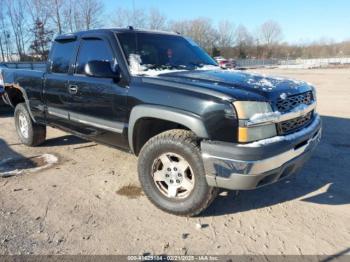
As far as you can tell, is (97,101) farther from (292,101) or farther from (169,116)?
(292,101)

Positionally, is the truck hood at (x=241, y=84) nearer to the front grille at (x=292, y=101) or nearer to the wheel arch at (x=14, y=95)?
the front grille at (x=292, y=101)

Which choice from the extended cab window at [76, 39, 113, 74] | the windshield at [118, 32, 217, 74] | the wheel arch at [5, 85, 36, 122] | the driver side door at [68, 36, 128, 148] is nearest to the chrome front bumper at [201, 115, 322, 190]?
the driver side door at [68, 36, 128, 148]

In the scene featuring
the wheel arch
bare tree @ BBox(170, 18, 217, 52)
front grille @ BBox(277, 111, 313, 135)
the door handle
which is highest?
bare tree @ BBox(170, 18, 217, 52)

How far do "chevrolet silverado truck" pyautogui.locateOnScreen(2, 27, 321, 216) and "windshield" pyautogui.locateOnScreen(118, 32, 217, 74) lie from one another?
0.02 m

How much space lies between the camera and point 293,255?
2957 mm

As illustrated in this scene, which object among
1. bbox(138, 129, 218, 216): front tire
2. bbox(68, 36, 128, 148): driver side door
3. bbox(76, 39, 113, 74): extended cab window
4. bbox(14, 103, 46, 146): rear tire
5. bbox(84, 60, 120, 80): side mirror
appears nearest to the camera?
bbox(138, 129, 218, 216): front tire

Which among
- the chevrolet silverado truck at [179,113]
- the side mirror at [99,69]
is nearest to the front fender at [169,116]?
the chevrolet silverado truck at [179,113]

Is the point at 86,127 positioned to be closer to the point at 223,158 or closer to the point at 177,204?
the point at 177,204

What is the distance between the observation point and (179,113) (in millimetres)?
3312

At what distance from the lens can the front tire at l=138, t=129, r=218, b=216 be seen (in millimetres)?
3354

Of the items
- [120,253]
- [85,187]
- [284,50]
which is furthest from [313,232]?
[284,50]

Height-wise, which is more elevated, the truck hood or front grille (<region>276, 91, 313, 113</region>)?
the truck hood

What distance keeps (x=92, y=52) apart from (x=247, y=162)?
2.56 meters

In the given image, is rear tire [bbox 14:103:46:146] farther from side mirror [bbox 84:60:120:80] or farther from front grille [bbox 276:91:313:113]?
front grille [bbox 276:91:313:113]
